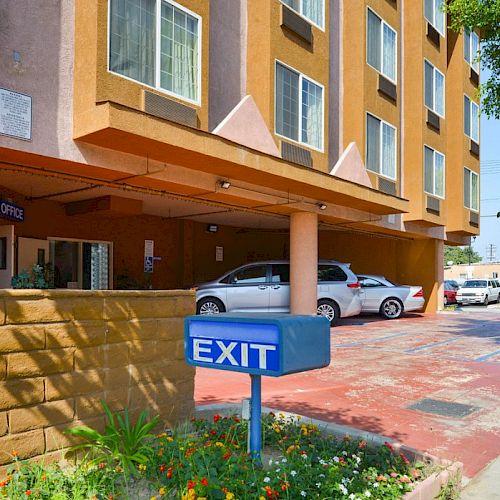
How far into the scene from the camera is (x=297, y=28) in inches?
518

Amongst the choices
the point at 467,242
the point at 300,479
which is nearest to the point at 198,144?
the point at 300,479

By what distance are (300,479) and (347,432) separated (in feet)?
4.91

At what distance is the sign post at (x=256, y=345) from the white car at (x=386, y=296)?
15.1 meters

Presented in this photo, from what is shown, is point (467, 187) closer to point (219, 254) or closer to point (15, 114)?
point (219, 254)

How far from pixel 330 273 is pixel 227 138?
6.80 meters

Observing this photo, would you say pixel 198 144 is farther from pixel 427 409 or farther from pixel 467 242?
pixel 467 242

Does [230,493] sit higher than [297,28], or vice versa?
[297,28]

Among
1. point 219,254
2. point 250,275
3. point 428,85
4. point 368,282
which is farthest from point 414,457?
point 428,85

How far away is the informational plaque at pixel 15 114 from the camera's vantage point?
749 cm

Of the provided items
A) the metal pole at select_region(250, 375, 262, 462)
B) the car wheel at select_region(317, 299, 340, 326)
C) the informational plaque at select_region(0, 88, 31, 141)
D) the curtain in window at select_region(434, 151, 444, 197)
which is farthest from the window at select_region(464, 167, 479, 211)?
the metal pole at select_region(250, 375, 262, 462)

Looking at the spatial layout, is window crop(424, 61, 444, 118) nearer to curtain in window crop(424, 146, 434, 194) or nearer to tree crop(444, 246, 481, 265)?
curtain in window crop(424, 146, 434, 194)

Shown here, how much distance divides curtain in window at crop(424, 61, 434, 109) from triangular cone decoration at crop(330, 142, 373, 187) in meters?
6.54

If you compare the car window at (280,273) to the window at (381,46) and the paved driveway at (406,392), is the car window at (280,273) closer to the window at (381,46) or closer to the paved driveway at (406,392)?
the paved driveway at (406,392)

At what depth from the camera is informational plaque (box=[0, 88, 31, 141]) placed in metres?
7.49
